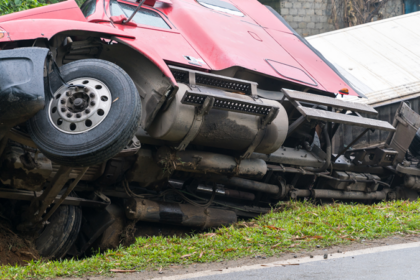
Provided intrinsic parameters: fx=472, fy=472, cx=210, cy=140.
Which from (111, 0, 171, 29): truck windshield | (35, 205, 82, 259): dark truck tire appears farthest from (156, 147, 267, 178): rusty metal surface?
(111, 0, 171, 29): truck windshield

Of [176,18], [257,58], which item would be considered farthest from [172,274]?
[176,18]

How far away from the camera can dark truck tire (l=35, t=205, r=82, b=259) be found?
4.90 meters

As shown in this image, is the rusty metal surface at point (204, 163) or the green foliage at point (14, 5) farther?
the green foliage at point (14, 5)

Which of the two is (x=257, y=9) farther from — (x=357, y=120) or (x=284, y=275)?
(x=284, y=275)

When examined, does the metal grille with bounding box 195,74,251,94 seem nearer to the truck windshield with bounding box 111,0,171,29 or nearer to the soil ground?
the truck windshield with bounding box 111,0,171,29

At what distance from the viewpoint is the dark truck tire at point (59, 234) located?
16.1 feet

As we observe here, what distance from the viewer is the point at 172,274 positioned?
3.67 metres

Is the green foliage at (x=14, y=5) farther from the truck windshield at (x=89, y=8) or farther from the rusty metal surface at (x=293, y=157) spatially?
the rusty metal surface at (x=293, y=157)

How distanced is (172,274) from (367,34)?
1278 cm

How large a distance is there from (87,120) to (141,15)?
8.68ft

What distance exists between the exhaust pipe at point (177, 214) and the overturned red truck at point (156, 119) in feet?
0.05

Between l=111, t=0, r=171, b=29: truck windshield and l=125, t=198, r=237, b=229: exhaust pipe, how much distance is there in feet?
6.98

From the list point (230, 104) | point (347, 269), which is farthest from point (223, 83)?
point (347, 269)

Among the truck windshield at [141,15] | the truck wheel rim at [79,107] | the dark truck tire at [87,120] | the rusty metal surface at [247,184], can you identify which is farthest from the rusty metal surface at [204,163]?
the truck windshield at [141,15]
